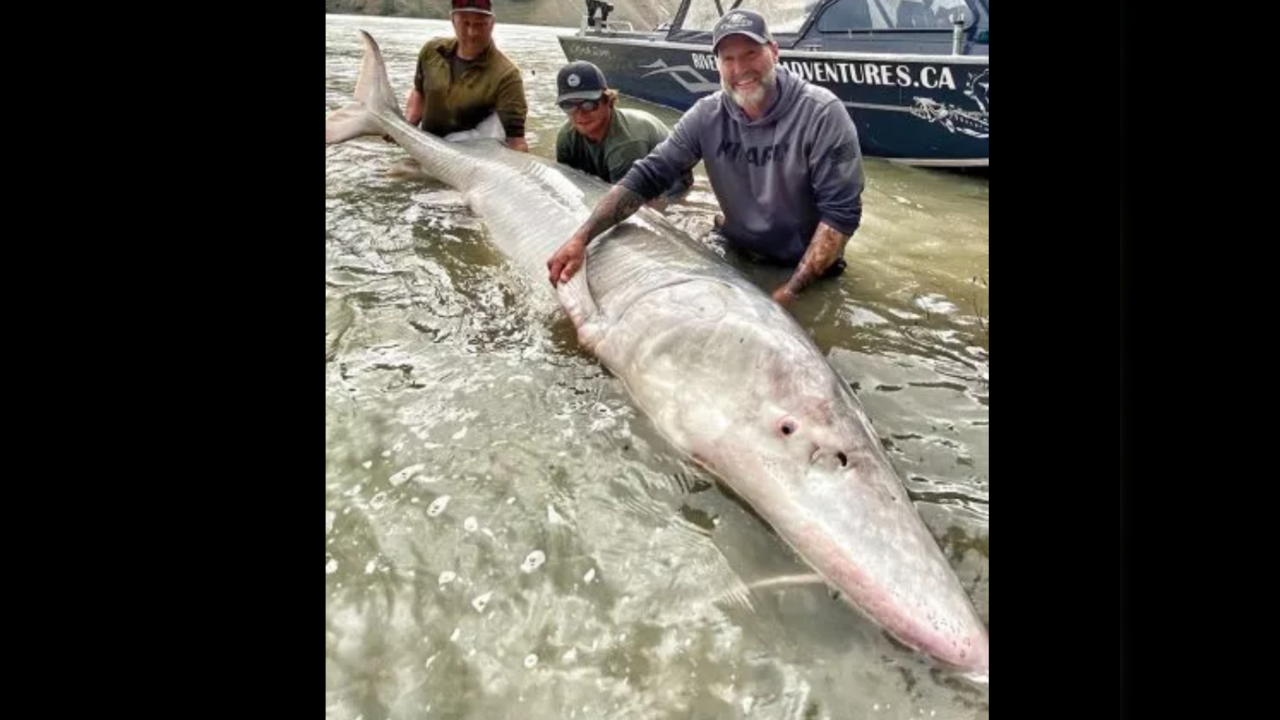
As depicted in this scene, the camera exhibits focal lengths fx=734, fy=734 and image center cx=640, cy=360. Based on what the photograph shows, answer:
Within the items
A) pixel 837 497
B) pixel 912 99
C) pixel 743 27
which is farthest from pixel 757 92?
pixel 912 99

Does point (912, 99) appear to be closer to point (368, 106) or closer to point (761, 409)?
point (368, 106)

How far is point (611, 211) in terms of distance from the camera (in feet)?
11.7

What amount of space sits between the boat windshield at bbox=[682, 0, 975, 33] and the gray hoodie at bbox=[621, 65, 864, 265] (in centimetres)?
421

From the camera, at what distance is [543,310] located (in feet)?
11.4

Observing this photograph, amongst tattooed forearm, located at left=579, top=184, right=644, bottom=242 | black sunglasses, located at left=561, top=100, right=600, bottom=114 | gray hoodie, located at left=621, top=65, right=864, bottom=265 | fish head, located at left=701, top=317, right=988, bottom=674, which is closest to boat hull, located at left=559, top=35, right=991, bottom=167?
gray hoodie, located at left=621, top=65, right=864, bottom=265

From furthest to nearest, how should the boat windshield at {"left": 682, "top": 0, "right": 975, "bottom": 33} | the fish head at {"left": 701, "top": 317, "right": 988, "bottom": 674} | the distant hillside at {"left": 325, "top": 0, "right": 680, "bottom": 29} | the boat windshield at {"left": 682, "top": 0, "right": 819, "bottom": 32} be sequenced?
the distant hillside at {"left": 325, "top": 0, "right": 680, "bottom": 29} < the boat windshield at {"left": 682, "top": 0, "right": 819, "bottom": 32} < the boat windshield at {"left": 682, "top": 0, "right": 975, "bottom": 33} < the fish head at {"left": 701, "top": 317, "right": 988, "bottom": 674}

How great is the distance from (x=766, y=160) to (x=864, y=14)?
4963mm

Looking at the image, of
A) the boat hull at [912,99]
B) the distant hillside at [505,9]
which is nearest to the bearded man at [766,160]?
the boat hull at [912,99]

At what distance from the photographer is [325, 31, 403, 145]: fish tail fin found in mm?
6305

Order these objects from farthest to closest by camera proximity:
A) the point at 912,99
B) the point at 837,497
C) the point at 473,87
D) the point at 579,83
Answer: the point at 912,99
the point at 473,87
the point at 579,83
the point at 837,497

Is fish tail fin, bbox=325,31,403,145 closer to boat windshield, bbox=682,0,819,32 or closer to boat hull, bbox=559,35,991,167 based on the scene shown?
boat windshield, bbox=682,0,819,32
